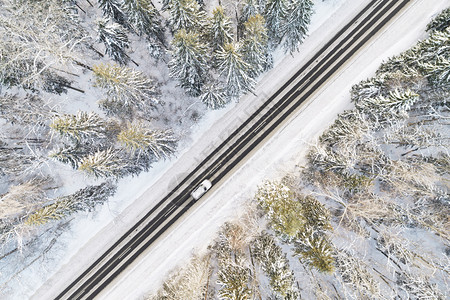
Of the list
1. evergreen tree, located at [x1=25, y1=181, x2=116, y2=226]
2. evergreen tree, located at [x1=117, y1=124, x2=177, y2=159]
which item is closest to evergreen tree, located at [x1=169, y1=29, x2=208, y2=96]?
evergreen tree, located at [x1=117, y1=124, x2=177, y2=159]

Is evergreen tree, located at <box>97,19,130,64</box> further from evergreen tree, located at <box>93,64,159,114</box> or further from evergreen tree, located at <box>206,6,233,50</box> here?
evergreen tree, located at <box>206,6,233,50</box>

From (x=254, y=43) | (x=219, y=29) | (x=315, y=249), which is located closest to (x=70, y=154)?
(x=219, y=29)

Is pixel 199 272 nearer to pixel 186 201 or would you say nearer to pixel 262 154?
pixel 186 201

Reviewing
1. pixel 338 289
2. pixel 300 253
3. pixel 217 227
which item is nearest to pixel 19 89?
pixel 217 227

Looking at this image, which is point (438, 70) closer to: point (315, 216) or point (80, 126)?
point (315, 216)

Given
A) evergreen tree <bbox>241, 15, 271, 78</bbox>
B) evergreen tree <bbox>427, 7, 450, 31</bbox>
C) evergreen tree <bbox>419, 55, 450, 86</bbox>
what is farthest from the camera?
evergreen tree <bbox>427, 7, 450, 31</bbox>

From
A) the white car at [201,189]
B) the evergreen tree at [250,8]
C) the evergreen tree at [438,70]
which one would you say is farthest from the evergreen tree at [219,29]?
the evergreen tree at [438,70]

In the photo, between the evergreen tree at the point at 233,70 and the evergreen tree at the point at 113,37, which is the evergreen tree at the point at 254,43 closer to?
the evergreen tree at the point at 233,70
